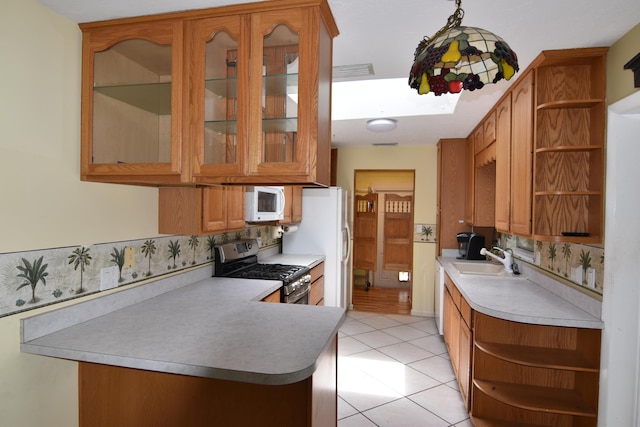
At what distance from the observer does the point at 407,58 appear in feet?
6.98

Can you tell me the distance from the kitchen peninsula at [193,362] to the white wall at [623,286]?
145 centimetres

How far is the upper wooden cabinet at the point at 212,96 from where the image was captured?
61.0 inches

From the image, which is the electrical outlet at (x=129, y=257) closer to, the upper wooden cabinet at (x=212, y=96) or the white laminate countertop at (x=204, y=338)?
the white laminate countertop at (x=204, y=338)

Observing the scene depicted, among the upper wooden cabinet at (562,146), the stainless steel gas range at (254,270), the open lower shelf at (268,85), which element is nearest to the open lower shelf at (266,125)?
the open lower shelf at (268,85)

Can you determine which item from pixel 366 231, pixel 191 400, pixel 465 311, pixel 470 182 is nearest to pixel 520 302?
pixel 465 311

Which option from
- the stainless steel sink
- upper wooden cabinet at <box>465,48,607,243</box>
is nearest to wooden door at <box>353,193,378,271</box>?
the stainless steel sink

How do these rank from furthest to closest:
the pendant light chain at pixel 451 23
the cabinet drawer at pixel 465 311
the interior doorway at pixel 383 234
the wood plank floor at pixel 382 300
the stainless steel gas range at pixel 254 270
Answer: the interior doorway at pixel 383 234, the wood plank floor at pixel 382 300, the stainless steel gas range at pixel 254 270, the cabinet drawer at pixel 465 311, the pendant light chain at pixel 451 23

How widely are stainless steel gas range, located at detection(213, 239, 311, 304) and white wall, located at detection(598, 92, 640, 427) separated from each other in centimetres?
200

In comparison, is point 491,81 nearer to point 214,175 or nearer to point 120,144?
point 214,175

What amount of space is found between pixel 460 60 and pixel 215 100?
3.54 feet

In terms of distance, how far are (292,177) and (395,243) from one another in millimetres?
5710

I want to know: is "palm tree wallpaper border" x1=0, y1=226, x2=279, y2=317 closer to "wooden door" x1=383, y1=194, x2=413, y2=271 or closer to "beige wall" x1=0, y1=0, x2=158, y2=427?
"beige wall" x1=0, y1=0, x2=158, y2=427

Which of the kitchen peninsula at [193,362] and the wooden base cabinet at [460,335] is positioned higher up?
the kitchen peninsula at [193,362]

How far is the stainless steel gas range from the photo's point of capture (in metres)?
2.80
